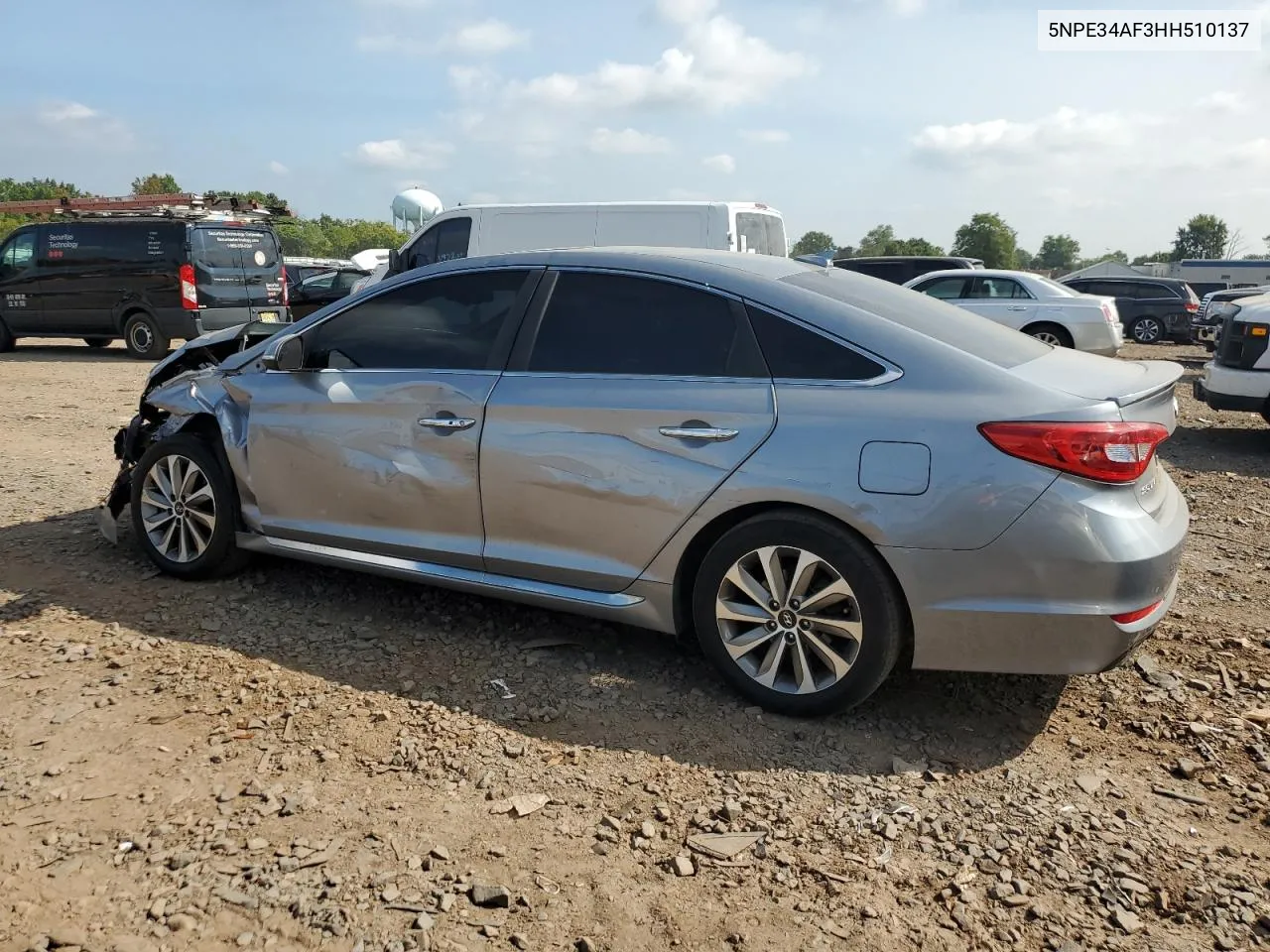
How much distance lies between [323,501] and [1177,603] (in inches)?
152

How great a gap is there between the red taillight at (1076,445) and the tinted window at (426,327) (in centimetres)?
200

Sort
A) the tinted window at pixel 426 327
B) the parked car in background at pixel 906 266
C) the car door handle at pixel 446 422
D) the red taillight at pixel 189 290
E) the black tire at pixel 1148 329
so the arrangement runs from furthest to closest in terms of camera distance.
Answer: the black tire at pixel 1148 329, the parked car in background at pixel 906 266, the red taillight at pixel 189 290, the tinted window at pixel 426 327, the car door handle at pixel 446 422

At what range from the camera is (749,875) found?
266 cm

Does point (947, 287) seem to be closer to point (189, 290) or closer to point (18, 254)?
point (189, 290)

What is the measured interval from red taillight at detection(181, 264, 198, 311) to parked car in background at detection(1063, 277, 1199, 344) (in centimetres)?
1811

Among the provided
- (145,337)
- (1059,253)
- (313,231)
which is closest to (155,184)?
(313,231)

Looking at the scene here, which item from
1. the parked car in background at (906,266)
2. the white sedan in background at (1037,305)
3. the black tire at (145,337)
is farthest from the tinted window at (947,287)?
the black tire at (145,337)

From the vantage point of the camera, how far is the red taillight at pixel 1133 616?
121 inches

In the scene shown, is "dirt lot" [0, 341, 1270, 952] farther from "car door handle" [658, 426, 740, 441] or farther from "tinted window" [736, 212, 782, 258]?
"tinted window" [736, 212, 782, 258]

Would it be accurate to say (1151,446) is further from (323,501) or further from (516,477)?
(323,501)

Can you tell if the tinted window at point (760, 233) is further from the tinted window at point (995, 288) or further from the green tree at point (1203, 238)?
the green tree at point (1203, 238)

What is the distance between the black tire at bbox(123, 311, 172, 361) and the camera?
1446 centimetres

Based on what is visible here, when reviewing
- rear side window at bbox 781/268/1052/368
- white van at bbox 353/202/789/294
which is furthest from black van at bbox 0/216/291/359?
rear side window at bbox 781/268/1052/368

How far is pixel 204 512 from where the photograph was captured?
4.68 metres
